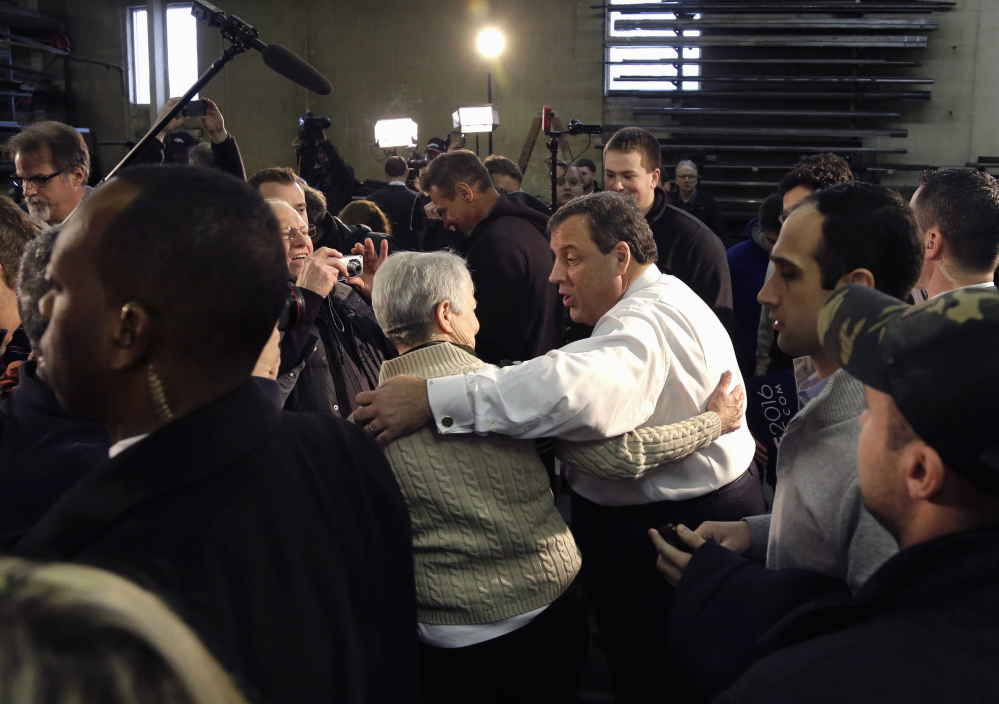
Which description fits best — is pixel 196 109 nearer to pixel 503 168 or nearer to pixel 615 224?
pixel 615 224

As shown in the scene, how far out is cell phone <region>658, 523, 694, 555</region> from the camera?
44.3 inches

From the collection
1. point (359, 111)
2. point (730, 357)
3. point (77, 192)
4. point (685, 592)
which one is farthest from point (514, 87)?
point (685, 592)

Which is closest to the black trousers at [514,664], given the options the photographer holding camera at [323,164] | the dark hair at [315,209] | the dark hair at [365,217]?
the dark hair at [315,209]

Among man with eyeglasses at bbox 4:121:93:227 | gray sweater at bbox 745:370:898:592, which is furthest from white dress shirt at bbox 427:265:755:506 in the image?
man with eyeglasses at bbox 4:121:93:227

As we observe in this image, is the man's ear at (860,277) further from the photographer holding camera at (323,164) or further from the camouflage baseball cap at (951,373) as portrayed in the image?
the photographer holding camera at (323,164)

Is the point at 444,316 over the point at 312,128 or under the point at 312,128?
under

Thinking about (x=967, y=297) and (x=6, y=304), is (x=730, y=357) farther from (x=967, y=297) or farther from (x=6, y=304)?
(x=6, y=304)

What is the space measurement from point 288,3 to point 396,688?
9.86 meters

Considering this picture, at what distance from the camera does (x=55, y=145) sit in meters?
2.65

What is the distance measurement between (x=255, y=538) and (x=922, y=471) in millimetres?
594

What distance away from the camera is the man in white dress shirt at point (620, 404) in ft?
4.43

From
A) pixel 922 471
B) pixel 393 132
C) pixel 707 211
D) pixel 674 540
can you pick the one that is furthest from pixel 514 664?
pixel 393 132

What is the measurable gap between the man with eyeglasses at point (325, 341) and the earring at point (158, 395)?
36.3 inches

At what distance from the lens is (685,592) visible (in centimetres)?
95
